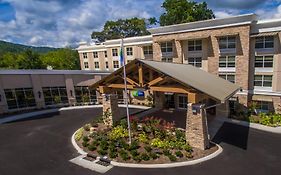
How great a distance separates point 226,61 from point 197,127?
13783 mm

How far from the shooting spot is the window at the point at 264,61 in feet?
72.8

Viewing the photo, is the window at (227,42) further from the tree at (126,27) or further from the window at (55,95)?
the tree at (126,27)

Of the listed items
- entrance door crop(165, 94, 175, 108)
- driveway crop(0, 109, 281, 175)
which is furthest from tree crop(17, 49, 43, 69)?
entrance door crop(165, 94, 175, 108)

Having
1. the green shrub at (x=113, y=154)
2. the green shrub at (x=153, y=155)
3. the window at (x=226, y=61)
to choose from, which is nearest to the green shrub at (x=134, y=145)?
the green shrub at (x=113, y=154)

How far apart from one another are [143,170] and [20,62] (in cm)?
6196

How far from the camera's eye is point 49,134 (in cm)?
1830

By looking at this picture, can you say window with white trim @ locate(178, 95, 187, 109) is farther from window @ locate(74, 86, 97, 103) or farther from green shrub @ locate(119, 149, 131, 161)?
green shrub @ locate(119, 149, 131, 161)

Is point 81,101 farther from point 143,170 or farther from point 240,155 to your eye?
point 240,155

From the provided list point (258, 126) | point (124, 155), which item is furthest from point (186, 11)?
point (124, 155)

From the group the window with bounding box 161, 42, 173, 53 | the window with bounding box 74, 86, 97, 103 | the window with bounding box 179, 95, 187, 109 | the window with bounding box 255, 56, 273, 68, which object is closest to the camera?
the window with bounding box 255, 56, 273, 68

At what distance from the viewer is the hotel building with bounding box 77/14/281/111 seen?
21859mm

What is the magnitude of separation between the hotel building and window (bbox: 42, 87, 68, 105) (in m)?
16.7

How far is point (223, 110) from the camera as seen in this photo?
925 inches

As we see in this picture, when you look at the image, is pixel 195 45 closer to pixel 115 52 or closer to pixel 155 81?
pixel 155 81
